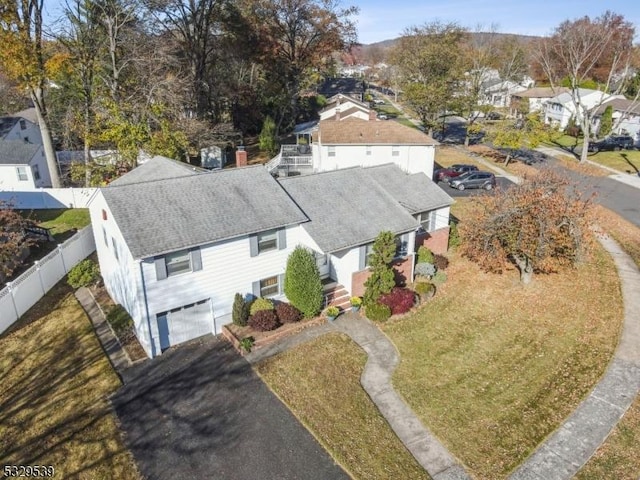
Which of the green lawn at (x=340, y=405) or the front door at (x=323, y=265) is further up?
the front door at (x=323, y=265)

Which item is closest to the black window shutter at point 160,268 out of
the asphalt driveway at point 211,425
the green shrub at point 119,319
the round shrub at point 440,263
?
the asphalt driveway at point 211,425

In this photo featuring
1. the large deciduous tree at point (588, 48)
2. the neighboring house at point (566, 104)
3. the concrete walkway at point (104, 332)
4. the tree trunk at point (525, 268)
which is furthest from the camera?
the neighboring house at point (566, 104)

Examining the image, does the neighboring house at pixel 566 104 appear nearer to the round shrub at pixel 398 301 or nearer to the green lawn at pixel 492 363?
the green lawn at pixel 492 363

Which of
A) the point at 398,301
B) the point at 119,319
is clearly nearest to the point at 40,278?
the point at 119,319

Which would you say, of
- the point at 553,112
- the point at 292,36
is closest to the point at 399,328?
the point at 292,36

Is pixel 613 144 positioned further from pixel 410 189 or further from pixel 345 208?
pixel 345 208

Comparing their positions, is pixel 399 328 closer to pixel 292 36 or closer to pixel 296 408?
pixel 296 408

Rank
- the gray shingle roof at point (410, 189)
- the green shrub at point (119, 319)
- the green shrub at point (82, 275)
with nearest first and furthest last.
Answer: the green shrub at point (119, 319) < the green shrub at point (82, 275) < the gray shingle roof at point (410, 189)
